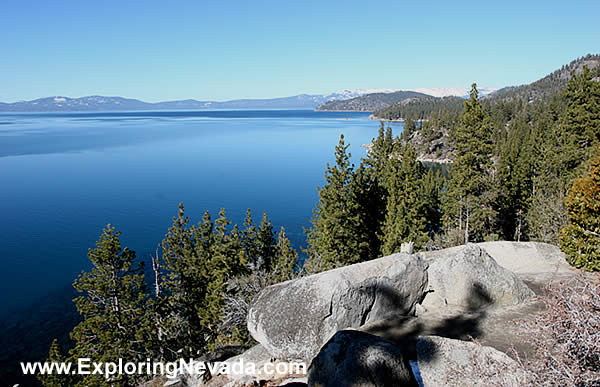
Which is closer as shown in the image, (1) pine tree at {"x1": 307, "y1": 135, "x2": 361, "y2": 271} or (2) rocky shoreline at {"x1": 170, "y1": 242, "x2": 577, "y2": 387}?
(2) rocky shoreline at {"x1": 170, "y1": 242, "x2": 577, "y2": 387}

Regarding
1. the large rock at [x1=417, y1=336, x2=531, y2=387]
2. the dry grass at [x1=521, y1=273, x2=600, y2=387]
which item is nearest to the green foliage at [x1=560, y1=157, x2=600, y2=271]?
the large rock at [x1=417, y1=336, x2=531, y2=387]

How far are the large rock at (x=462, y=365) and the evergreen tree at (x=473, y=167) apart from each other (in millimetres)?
26447

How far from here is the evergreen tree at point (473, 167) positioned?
106 ft

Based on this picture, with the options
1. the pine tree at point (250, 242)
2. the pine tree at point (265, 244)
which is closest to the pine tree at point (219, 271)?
the pine tree at point (250, 242)

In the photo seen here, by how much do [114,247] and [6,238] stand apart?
1473 inches

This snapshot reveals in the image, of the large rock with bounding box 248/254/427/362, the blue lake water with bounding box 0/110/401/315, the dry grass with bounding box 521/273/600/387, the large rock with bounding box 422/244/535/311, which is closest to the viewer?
the dry grass with bounding box 521/273/600/387

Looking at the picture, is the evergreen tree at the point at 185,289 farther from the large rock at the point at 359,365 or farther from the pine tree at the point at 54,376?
the large rock at the point at 359,365

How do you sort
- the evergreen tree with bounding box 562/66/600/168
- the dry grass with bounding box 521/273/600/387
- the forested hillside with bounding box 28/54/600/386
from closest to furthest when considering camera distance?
the dry grass with bounding box 521/273/600/387
the forested hillside with bounding box 28/54/600/386
the evergreen tree with bounding box 562/66/600/168

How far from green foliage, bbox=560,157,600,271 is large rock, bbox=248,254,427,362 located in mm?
9079

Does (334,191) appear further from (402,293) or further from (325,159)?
(325,159)

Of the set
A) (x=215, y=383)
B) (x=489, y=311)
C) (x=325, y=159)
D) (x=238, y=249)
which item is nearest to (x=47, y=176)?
(x=325, y=159)

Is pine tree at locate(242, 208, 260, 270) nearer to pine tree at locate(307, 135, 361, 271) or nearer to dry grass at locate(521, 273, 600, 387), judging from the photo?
pine tree at locate(307, 135, 361, 271)

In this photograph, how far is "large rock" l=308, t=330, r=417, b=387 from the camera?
8195 mm

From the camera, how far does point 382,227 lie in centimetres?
3694
